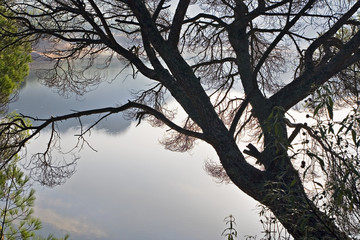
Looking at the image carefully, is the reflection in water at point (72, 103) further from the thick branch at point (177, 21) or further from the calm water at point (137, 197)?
the thick branch at point (177, 21)

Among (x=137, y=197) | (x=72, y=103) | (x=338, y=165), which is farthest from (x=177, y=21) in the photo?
(x=72, y=103)

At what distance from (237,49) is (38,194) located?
10.1m

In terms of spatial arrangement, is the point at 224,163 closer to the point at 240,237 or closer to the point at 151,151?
the point at 240,237

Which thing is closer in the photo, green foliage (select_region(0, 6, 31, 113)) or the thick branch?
the thick branch

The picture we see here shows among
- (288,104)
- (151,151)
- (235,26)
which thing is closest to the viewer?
(288,104)

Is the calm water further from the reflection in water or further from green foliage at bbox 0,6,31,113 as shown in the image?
green foliage at bbox 0,6,31,113

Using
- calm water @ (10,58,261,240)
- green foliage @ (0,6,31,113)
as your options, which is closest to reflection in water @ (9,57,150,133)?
calm water @ (10,58,261,240)

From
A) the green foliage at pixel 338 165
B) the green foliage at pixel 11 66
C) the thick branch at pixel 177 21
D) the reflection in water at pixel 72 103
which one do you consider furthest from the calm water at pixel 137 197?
the green foliage at pixel 338 165

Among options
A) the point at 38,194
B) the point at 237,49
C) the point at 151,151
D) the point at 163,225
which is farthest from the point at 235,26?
the point at 151,151

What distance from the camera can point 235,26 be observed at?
5109 mm

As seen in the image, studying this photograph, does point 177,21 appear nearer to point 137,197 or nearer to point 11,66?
point 11,66

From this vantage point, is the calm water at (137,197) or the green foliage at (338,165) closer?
the green foliage at (338,165)

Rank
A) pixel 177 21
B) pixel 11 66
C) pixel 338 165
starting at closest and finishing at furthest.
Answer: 1. pixel 338 165
2. pixel 177 21
3. pixel 11 66

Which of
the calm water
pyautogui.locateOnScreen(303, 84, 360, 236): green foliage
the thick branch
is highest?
the calm water
